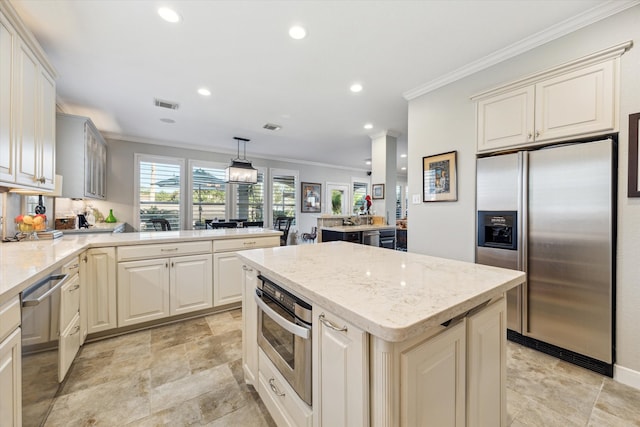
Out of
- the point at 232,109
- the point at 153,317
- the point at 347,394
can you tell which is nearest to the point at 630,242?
the point at 347,394

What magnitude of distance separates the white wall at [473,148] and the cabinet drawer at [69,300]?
10.3 ft

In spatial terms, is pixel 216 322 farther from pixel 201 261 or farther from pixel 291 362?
pixel 291 362

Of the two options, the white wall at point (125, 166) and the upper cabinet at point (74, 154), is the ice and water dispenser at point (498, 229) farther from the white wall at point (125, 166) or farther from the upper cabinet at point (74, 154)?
the white wall at point (125, 166)

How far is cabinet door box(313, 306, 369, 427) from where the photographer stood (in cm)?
80

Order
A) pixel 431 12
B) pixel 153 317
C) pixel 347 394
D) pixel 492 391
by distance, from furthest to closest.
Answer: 1. pixel 153 317
2. pixel 431 12
3. pixel 492 391
4. pixel 347 394

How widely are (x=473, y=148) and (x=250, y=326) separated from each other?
2578 millimetres

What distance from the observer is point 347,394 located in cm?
85

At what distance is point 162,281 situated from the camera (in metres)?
2.58

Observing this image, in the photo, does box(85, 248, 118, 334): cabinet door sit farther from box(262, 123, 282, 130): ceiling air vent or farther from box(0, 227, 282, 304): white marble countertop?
box(262, 123, 282, 130): ceiling air vent

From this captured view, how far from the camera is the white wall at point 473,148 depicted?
1744 mm

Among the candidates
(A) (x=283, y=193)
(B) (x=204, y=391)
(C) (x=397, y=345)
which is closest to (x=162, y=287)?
(B) (x=204, y=391)

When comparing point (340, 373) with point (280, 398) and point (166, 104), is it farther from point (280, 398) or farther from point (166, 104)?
point (166, 104)

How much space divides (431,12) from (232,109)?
2.78 metres

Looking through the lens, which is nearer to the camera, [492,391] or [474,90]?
[492,391]
